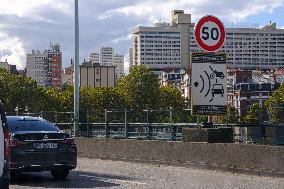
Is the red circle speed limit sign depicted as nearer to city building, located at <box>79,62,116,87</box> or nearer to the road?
the road

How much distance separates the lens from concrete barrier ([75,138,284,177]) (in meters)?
14.5

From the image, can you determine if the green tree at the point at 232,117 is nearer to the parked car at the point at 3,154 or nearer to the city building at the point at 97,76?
the parked car at the point at 3,154

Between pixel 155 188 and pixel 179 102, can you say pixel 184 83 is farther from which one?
pixel 155 188

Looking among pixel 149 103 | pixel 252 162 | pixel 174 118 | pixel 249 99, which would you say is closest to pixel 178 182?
pixel 252 162

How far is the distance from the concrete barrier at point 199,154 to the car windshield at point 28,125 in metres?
4.12

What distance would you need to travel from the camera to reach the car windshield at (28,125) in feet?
46.8

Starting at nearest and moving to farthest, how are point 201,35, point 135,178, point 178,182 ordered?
point 178,182, point 135,178, point 201,35

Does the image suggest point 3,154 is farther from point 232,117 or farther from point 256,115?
point 232,117

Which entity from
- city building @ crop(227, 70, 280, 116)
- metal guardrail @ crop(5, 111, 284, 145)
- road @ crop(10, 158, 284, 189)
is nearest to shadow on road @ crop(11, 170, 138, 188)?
road @ crop(10, 158, 284, 189)

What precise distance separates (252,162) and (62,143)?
14.6 ft

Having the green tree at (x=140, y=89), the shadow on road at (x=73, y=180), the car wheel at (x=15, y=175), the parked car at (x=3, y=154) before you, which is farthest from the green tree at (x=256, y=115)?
the green tree at (x=140, y=89)

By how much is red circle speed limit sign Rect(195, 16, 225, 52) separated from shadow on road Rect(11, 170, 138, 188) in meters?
4.17

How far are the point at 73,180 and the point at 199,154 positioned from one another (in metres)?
3.75

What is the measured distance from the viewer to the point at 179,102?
12062 cm
